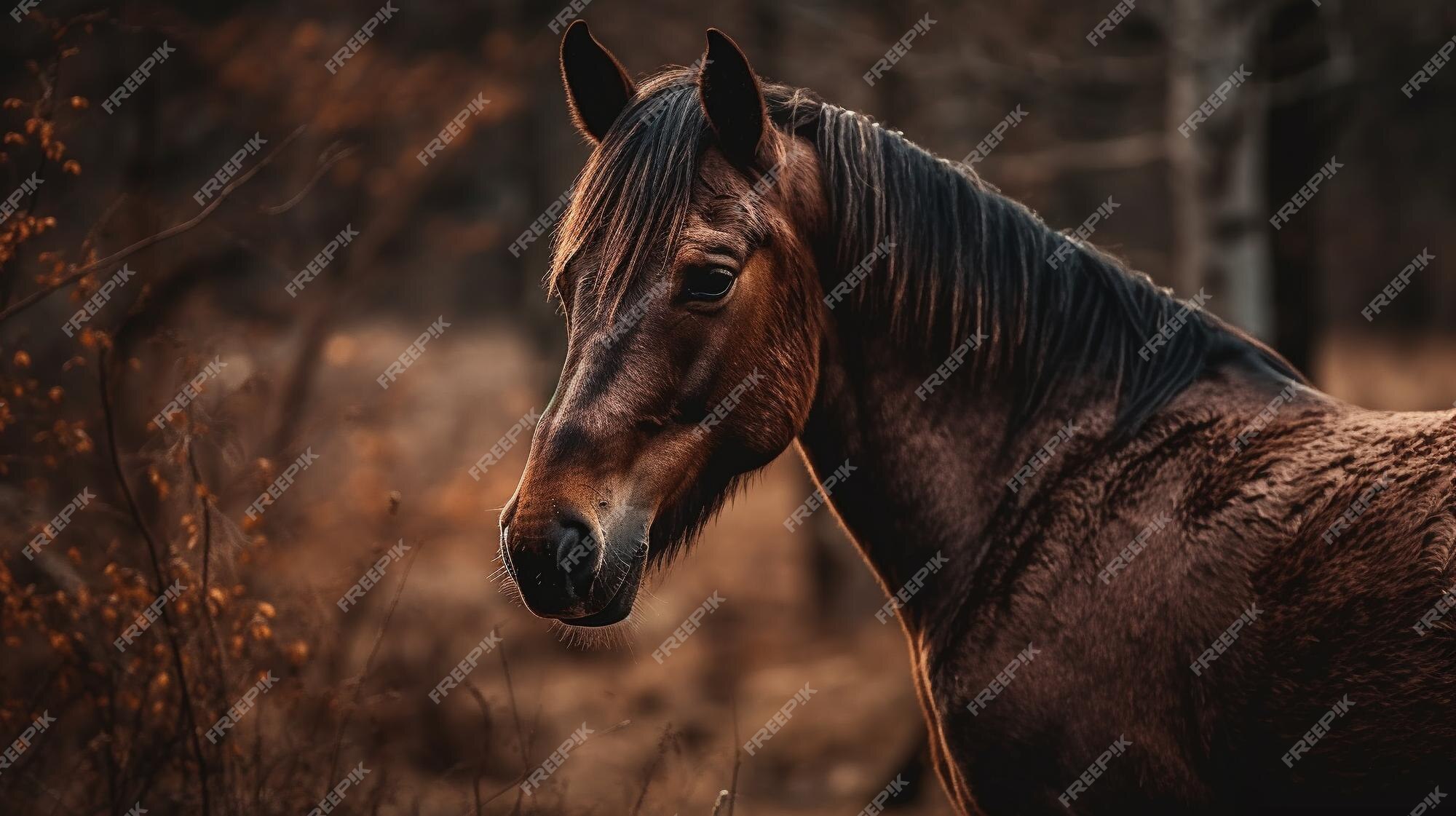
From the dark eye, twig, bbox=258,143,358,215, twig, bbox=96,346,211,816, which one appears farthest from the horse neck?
twig, bbox=96,346,211,816

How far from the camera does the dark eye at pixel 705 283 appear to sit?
2.63 metres

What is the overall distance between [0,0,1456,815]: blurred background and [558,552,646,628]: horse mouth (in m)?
0.27

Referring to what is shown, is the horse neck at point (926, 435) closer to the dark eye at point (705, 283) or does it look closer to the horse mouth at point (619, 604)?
the dark eye at point (705, 283)

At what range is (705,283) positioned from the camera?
2.64 m

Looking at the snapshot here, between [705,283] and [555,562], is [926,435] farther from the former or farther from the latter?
[555,562]

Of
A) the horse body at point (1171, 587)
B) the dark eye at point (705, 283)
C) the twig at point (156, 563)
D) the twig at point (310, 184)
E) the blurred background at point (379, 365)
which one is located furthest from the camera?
the blurred background at point (379, 365)

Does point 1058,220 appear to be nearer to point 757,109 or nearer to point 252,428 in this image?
point 252,428

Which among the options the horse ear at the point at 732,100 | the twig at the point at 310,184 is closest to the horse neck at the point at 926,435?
the horse ear at the point at 732,100

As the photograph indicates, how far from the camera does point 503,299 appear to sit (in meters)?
27.1

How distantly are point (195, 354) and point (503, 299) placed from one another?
78.1 feet

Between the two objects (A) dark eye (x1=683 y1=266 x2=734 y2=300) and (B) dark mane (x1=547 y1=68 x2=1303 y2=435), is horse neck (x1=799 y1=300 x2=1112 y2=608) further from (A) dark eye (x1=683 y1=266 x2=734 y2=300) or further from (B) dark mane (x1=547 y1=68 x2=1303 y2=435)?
(A) dark eye (x1=683 y1=266 x2=734 y2=300)

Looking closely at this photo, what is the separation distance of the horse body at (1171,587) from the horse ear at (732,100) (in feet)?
2.01

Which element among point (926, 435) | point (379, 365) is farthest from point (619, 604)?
point (379, 365)

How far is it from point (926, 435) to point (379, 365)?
439 inches
